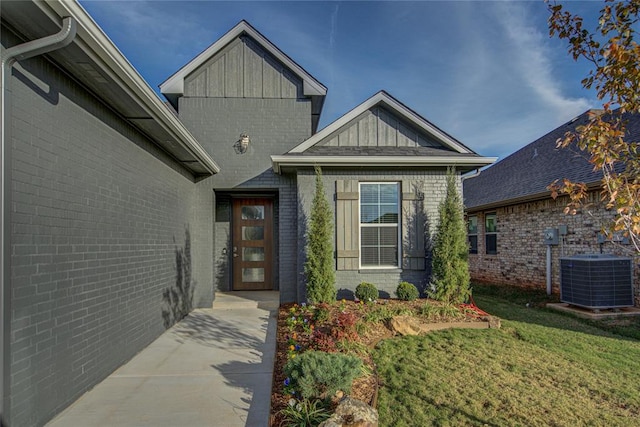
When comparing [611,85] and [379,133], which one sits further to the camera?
[379,133]

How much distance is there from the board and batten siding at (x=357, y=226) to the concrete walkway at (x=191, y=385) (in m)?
2.06

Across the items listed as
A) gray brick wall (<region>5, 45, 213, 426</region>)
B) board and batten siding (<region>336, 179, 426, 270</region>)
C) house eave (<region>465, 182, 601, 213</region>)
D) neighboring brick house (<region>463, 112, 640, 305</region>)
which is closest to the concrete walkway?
gray brick wall (<region>5, 45, 213, 426</region>)

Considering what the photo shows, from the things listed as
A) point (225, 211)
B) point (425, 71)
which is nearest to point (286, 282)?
point (225, 211)

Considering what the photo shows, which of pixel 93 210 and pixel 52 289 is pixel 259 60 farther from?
pixel 52 289

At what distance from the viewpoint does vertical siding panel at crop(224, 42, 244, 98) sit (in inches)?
312

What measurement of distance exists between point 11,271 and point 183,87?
6197 millimetres

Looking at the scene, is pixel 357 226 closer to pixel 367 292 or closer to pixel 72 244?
pixel 367 292

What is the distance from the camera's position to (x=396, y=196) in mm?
7266

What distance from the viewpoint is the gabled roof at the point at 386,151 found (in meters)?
6.82

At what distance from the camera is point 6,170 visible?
252 cm

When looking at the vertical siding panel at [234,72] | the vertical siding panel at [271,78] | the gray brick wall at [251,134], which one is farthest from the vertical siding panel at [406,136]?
the vertical siding panel at [234,72]

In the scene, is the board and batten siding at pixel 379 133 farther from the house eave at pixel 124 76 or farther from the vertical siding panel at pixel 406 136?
the house eave at pixel 124 76

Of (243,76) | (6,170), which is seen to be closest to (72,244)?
(6,170)

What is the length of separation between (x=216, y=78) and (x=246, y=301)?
4.96 m
